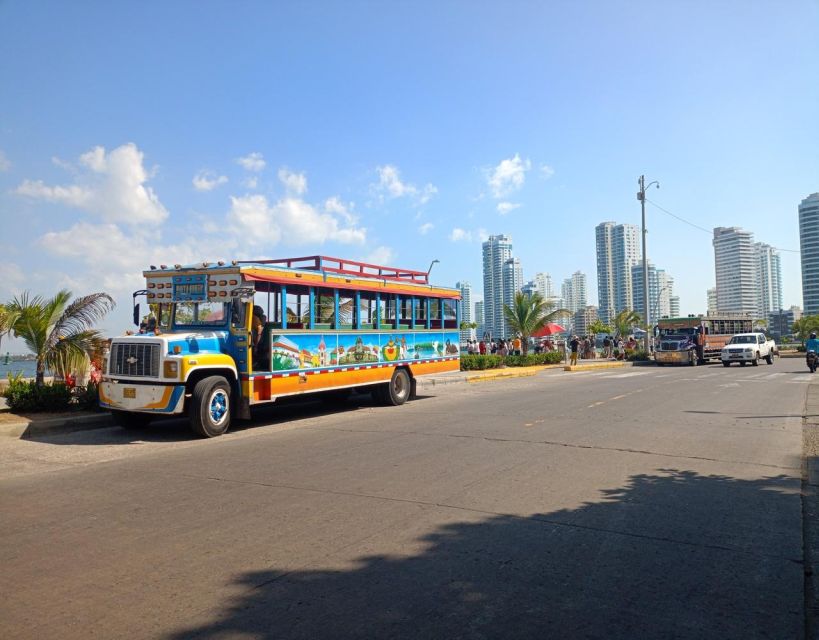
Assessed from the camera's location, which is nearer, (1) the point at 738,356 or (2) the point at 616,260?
(1) the point at 738,356

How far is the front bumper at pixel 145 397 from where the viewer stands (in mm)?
10352

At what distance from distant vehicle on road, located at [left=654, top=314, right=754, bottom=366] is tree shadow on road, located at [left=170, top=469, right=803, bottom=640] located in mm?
30302

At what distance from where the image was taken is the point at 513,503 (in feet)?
20.1

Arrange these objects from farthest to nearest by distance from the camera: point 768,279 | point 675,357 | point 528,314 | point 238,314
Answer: point 768,279 → point 675,357 → point 528,314 → point 238,314

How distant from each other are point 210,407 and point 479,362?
19.1 meters

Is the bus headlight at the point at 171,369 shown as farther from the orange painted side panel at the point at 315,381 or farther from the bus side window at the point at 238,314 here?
the bus side window at the point at 238,314

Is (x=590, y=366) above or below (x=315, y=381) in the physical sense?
below

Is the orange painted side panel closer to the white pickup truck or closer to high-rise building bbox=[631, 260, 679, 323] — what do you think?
the white pickup truck

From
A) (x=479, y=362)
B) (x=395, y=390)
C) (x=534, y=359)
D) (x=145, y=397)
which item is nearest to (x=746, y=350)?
(x=534, y=359)

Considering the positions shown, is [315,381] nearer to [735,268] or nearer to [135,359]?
[135,359]

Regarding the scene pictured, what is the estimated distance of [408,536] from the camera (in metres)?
5.11

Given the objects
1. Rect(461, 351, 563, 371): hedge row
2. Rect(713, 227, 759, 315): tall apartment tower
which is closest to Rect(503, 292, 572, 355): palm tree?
Rect(461, 351, 563, 371): hedge row

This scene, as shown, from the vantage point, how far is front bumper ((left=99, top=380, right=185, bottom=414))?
10.4 metres

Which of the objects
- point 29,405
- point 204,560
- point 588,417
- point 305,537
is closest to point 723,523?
point 305,537
